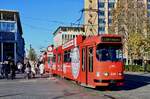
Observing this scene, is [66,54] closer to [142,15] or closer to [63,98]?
[63,98]

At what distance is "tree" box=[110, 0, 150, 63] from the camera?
75.5 metres

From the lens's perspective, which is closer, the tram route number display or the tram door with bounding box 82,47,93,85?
the tram door with bounding box 82,47,93,85

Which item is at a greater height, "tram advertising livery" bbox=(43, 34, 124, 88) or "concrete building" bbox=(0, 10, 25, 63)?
"concrete building" bbox=(0, 10, 25, 63)

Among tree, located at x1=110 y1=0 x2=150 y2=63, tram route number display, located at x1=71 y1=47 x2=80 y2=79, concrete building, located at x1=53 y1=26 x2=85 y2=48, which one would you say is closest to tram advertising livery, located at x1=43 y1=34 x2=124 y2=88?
tram route number display, located at x1=71 y1=47 x2=80 y2=79

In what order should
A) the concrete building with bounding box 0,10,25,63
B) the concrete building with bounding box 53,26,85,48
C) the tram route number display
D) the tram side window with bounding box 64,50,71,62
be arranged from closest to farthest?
the tram route number display → the tram side window with bounding box 64,50,71,62 → the concrete building with bounding box 53,26,85,48 → the concrete building with bounding box 0,10,25,63

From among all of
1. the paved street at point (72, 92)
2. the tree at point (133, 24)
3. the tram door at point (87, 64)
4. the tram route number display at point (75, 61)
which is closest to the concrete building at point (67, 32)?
the tree at point (133, 24)

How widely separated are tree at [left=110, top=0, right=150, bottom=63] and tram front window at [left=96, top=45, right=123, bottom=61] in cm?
5106

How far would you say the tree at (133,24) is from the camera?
75.5 m

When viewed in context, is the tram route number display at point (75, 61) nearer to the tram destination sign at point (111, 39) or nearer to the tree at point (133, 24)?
the tram destination sign at point (111, 39)

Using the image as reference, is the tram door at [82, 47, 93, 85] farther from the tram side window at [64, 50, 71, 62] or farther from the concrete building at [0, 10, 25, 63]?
the concrete building at [0, 10, 25, 63]

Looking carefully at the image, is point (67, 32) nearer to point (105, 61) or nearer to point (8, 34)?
point (8, 34)

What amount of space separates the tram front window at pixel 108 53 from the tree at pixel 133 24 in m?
51.1

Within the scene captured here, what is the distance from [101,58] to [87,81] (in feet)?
6.78

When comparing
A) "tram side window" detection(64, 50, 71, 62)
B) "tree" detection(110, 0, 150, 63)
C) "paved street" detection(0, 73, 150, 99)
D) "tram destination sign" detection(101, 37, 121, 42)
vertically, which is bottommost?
"paved street" detection(0, 73, 150, 99)
